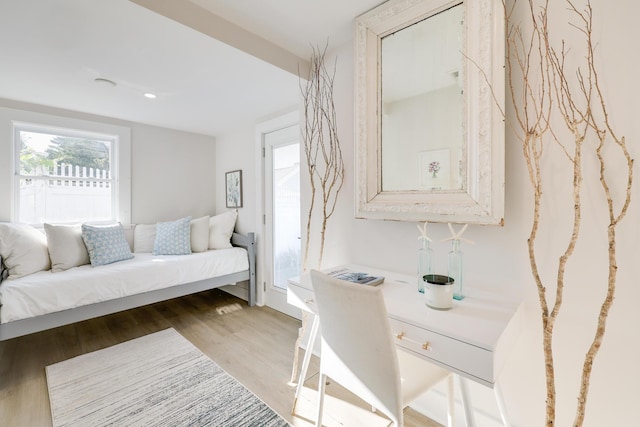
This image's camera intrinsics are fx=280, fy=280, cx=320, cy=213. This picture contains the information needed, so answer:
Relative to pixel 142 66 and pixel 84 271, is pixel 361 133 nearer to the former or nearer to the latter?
pixel 142 66

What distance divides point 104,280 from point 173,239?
877 mm

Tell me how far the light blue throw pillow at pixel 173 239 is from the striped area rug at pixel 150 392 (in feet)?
3.43

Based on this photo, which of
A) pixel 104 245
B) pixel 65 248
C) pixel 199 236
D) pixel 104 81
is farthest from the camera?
pixel 199 236

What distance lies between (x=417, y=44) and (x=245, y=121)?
7.81 ft

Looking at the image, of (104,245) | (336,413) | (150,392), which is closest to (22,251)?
(104,245)

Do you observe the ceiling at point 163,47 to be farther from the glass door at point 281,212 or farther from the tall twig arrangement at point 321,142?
the glass door at point 281,212

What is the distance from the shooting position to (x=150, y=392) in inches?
71.7

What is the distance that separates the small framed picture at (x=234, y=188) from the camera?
360 centimetres

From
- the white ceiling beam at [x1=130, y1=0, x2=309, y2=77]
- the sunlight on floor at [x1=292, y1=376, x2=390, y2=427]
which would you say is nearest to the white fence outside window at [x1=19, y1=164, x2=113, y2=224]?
the white ceiling beam at [x1=130, y1=0, x2=309, y2=77]

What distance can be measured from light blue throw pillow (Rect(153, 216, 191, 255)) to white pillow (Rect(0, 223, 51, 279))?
35.4 inches

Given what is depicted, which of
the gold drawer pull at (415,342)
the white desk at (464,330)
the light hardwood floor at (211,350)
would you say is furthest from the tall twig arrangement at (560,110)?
the light hardwood floor at (211,350)

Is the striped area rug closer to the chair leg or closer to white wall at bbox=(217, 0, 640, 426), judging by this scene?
the chair leg

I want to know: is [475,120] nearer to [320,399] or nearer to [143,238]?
[320,399]

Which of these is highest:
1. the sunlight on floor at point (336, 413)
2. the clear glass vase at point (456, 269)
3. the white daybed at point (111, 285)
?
the clear glass vase at point (456, 269)
